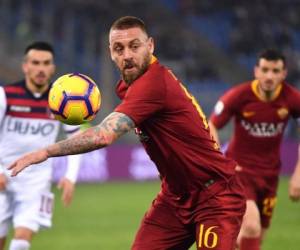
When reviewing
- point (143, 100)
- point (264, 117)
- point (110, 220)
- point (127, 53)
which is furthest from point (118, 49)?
point (110, 220)

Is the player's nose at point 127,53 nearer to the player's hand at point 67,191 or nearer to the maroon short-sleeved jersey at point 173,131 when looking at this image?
the maroon short-sleeved jersey at point 173,131

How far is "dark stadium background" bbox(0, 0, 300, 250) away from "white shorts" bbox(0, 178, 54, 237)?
24.9 feet

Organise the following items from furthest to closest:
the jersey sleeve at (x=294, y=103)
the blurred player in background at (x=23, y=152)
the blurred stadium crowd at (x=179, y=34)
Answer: the blurred stadium crowd at (x=179, y=34), the jersey sleeve at (x=294, y=103), the blurred player in background at (x=23, y=152)

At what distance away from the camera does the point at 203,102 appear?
1998cm

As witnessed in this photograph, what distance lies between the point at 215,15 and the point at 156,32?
6.87ft

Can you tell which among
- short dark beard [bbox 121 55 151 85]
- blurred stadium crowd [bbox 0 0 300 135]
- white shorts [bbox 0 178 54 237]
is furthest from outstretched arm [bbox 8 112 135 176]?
blurred stadium crowd [bbox 0 0 300 135]

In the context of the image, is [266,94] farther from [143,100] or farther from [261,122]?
[143,100]

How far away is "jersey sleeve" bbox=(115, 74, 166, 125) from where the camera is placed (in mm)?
4754

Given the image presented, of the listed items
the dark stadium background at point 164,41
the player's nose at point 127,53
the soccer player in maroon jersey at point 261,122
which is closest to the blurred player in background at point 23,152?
the soccer player in maroon jersey at point 261,122

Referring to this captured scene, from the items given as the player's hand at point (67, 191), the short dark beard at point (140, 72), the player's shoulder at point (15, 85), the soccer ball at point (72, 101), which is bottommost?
the player's hand at point (67, 191)

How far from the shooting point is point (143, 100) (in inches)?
188

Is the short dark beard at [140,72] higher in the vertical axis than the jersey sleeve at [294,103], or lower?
higher

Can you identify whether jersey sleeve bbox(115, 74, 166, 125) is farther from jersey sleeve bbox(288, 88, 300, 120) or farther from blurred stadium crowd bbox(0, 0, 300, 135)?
blurred stadium crowd bbox(0, 0, 300, 135)

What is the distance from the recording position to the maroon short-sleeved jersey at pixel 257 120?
8117 millimetres
